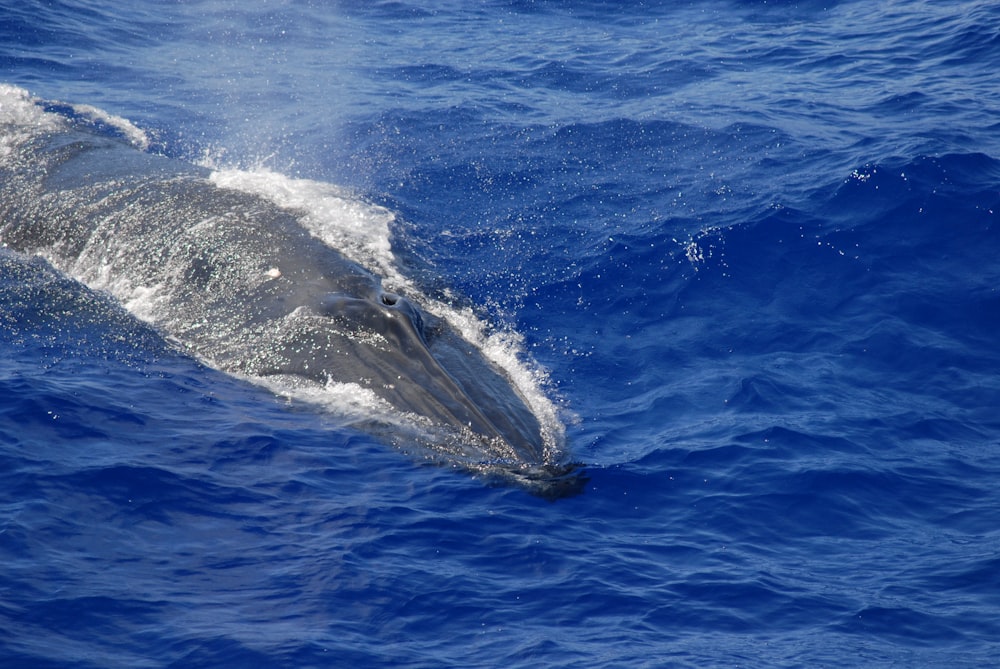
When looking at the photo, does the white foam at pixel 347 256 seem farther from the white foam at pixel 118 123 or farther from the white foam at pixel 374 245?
the white foam at pixel 118 123

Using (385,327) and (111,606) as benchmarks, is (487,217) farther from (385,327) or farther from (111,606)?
(111,606)

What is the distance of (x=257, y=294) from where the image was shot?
14570mm

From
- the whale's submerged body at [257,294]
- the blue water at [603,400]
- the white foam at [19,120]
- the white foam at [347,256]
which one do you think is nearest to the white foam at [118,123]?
the white foam at [347,256]

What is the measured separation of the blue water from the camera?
32.2 feet

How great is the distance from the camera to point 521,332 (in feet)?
52.3

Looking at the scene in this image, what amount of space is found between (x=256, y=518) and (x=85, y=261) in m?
7.05

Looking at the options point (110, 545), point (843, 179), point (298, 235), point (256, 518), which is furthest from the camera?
point (843, 179)

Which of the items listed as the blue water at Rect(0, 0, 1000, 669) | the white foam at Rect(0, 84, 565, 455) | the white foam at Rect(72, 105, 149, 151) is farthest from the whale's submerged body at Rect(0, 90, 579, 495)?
the white foam at Rect(72, 105, 149, 151)

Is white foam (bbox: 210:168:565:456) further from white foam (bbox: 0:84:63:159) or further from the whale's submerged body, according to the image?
white foam (bbox: 0:84:63:159)

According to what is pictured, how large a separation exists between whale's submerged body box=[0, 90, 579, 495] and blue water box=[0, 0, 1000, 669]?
516 mm

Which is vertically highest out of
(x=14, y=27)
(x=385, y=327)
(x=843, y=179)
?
(x=14, y=27)

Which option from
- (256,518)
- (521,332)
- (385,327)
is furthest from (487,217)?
(256,518)

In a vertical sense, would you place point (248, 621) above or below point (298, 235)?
below

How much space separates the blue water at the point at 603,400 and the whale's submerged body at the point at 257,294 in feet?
1.69
